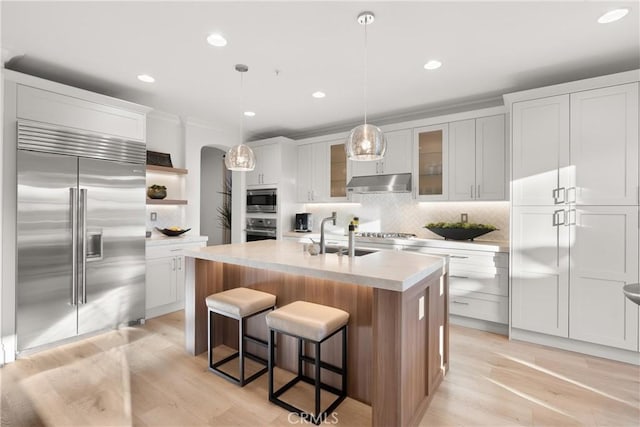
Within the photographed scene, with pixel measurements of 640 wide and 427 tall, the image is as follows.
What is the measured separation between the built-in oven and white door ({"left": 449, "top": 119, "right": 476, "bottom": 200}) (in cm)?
278

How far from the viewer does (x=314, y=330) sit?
1.88 m

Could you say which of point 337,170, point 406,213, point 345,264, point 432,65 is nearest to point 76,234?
point 345,264

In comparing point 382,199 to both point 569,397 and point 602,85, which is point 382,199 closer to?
point 602,85

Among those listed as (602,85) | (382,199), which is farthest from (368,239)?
(602,85)

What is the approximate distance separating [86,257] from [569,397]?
4249 millimetres

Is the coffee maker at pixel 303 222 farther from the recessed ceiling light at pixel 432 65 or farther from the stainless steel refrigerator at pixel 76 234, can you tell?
the recessed ceiling light at pixel 432 65

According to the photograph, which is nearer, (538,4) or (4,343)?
(538,4)

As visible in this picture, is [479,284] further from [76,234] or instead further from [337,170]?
[76,234]

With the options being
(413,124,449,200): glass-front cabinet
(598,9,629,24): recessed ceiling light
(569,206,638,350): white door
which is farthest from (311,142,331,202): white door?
(598,9,629,24): recessed ceiling light

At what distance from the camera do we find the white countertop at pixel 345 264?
174cm

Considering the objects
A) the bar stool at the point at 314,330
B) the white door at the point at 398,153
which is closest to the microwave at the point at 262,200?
the white door at the point at 398,153

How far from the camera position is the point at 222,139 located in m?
5.16

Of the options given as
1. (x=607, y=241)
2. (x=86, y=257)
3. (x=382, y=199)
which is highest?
(x=382, y=199)

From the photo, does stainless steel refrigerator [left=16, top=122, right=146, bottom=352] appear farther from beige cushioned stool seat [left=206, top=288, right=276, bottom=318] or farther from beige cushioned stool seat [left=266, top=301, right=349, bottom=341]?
beige cushioned stool seat [left=266, top=301, right=349, bottom=341]
